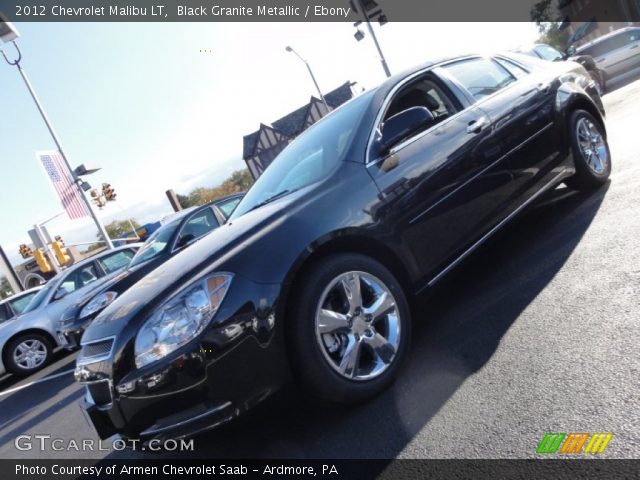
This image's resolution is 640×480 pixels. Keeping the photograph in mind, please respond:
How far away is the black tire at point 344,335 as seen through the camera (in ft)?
7.47

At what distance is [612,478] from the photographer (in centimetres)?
154

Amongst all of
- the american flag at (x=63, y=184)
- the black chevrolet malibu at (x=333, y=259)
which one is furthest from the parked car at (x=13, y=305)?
the black chevrolet malibu at (x=333, y=259)

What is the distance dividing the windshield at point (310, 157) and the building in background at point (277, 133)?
4886 cm

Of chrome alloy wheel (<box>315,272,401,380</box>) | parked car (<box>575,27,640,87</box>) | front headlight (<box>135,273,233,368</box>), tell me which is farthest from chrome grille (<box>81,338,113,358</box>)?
parked car (<box>575,27,640,87</box>)

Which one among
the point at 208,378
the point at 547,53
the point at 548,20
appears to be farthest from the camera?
the point at 548,20

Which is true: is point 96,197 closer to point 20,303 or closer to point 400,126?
point 20,303

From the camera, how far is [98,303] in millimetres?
6688

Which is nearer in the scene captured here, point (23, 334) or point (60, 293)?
point (23, 334)

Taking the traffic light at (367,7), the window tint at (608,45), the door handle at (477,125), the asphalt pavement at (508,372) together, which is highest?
the traffic light at (367,7)

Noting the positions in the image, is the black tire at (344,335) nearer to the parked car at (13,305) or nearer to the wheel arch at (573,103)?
the wheel arch at (573,103)

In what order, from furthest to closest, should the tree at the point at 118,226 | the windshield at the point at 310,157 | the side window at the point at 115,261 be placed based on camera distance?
the tree at the point at 118,226, the side window at the point at 115,261, the windshield at the point at 310,157

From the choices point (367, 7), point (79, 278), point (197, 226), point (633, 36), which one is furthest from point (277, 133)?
point (197, 226)

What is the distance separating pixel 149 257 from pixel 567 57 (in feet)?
32.1

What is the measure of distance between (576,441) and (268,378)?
129 centimetres
